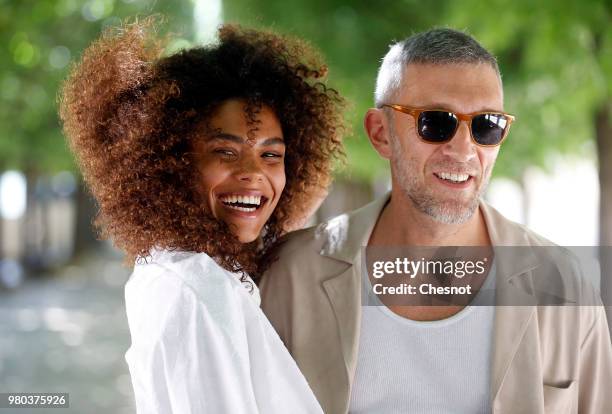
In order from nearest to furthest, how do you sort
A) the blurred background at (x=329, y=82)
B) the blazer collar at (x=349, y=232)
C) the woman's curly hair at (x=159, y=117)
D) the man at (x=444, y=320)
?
1. the woman's curly hair at (x=159, y=117)
2. the man at (x=444, y=320)
3. the blazer collar at (x=349, y=232)
4. the blurred background at (x=329, y=82)

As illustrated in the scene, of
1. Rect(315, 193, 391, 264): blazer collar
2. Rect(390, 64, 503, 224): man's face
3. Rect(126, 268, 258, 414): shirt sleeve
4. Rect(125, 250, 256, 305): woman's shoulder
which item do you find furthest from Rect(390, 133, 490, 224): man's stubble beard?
Rect(126, 268, 258, 414): shirt sleeve

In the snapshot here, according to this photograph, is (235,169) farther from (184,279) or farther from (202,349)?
(202,349)

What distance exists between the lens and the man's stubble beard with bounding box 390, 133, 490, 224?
9.41 ft

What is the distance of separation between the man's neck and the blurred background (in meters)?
0.69

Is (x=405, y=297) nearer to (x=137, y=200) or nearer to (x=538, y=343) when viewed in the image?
(x=538, y=343)

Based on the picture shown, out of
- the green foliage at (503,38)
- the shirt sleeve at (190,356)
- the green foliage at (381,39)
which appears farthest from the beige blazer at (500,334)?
the green foliage at (503,38)

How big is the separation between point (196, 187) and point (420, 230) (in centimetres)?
93

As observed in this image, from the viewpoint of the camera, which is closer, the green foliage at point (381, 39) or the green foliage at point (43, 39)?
the green foliage at point (381, 39)

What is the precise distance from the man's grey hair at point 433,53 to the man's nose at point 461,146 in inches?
9.9

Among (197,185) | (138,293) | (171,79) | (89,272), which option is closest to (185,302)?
(138,293)

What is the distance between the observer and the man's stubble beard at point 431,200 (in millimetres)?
2867

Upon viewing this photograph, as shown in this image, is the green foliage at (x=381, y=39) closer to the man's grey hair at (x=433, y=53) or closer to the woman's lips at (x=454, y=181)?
the man's grey hair at (x=433, y=53)

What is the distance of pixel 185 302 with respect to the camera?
2188mm

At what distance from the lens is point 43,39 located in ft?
26.6
